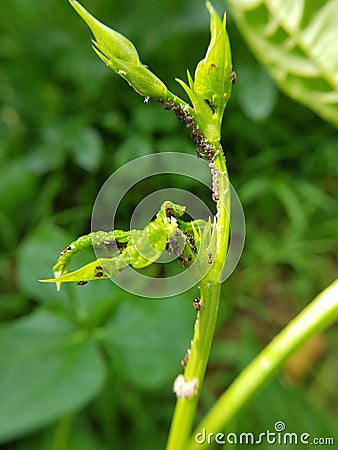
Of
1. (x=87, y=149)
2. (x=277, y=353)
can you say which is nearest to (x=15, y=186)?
(x=87, y=149)

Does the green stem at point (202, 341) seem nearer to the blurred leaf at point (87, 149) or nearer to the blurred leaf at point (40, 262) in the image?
the blurred leaf at point (40, 262)

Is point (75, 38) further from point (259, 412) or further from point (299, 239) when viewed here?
point (259, 412)

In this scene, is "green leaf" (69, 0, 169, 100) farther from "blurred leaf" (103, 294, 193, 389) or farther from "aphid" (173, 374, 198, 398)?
"blurred leaf" (103, 294, 193, 389)

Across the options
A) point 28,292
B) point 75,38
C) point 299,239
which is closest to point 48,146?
point 75,38

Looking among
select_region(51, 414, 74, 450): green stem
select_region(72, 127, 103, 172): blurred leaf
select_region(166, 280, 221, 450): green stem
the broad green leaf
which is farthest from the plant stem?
select_region(72, 127, 103, 172): blurred leaf

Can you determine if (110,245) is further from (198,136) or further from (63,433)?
(63,433)
